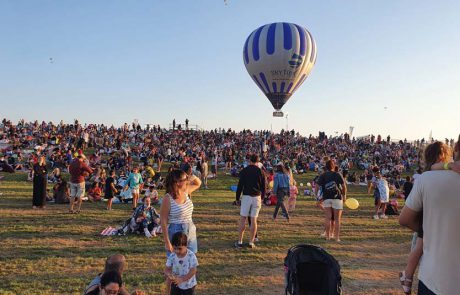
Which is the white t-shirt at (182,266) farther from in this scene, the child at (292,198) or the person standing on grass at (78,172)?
the child at (292,198)

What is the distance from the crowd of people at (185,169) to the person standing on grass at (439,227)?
43 millimetres

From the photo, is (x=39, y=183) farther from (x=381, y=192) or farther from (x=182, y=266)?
(x=381, y=192)

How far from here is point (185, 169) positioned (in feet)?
19.1

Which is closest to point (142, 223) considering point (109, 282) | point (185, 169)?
point (185, 169)

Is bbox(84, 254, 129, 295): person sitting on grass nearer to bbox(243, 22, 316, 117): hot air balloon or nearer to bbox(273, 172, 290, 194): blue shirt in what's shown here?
bbox(273, 172, 290, 194): blue shirt

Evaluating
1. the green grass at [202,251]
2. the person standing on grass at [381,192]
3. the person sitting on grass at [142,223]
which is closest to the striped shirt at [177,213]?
the green grass at [202,251]

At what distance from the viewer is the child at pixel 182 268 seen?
4.09 m

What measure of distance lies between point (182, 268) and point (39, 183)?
33.5 ft

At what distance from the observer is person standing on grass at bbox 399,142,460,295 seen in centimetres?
261

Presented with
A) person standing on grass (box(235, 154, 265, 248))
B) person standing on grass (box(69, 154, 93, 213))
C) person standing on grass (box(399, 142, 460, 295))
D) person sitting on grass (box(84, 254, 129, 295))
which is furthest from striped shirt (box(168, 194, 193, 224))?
person standing on grass (box(69, 154, 93, 213))

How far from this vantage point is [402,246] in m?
8.96

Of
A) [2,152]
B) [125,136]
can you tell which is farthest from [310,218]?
[125,136]

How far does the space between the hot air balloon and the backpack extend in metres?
24.9

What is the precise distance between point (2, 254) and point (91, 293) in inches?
188
